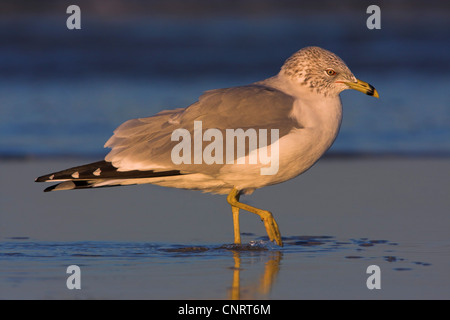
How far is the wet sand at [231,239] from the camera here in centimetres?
480

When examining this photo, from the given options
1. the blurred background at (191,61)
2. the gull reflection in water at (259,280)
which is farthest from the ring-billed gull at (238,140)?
the blurred background at (191,61)

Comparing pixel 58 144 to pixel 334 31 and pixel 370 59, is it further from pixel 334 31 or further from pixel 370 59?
pixel 334 31

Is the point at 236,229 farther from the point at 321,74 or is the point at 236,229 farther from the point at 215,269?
the point at 321,74

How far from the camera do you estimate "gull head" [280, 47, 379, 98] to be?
607 centimetres

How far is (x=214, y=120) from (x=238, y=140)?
23 centimetres

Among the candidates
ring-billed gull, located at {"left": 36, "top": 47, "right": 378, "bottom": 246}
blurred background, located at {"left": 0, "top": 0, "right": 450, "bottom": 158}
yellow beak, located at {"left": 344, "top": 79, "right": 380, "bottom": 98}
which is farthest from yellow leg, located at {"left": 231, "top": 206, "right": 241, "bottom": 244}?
blurred background, located at {"left": 0, "top": 0, "right": 450, "bottom": 158}

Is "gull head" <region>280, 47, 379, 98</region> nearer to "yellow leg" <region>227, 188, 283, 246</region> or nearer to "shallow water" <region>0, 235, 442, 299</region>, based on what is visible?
"yellow leg" <region>227, 188, 283, 246</region>

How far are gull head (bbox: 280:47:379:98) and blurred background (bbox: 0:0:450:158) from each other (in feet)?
9.65

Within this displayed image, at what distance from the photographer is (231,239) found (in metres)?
6.05

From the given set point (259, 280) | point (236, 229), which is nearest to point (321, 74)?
point (236, 229)

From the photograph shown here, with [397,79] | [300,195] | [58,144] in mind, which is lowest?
[300,195]

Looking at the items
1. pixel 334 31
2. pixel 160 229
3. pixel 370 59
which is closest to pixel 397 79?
pixel 370 59

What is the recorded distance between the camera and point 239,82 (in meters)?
13.6

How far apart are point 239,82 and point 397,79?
2.33 metres
